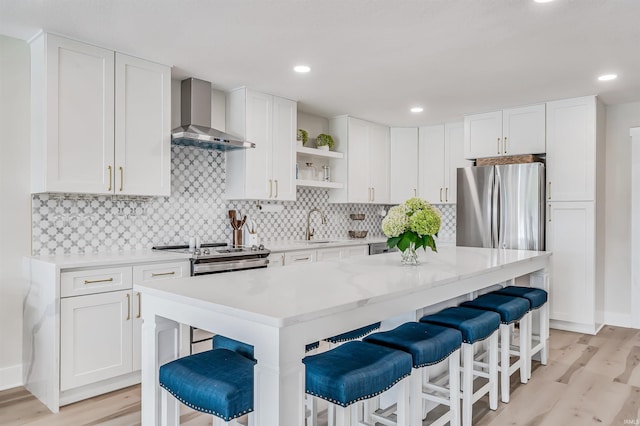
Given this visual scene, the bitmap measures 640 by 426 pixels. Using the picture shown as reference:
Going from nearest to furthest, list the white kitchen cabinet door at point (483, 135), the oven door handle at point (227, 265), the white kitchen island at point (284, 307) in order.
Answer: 1. the white kitchen island at point (284, 307)
2. the oven door handle at point (227, 265)
3. the white kitchen cabinet door at point (483, 135)

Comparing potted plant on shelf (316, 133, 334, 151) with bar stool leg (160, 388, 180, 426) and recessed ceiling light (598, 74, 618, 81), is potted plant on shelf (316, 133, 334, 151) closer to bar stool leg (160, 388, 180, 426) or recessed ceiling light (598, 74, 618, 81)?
recessed ceiling light (598, 74, 618, 81)

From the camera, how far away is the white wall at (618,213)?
15.7 feet

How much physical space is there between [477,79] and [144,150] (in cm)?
291

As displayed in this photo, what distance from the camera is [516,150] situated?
4863 millimetres

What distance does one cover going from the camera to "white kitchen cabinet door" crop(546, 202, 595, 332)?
444 cm

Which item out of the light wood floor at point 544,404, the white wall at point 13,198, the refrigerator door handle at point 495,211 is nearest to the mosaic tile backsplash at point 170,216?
the white wall at point 13,198

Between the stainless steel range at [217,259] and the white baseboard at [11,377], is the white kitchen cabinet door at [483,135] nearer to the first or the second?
the stainless steel range at [217,259]

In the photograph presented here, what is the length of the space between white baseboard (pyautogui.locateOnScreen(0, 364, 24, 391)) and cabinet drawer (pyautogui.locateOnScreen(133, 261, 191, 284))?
103 centimetres

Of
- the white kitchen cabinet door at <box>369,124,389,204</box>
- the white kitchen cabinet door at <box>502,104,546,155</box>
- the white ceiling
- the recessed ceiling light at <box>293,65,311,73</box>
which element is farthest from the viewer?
the white kitchen cabinet door at <box>369,124,389,204</box>

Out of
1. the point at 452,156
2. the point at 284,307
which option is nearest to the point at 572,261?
the point at 452,156

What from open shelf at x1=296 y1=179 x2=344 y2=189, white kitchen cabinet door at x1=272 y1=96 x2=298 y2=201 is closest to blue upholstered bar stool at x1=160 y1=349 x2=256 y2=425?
white kitchen cabinet door at x1=272 y1=96 x2=298 y2=201

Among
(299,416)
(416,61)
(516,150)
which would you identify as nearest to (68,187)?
(299,416)

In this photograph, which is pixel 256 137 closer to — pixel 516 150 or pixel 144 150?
pixel 144 150

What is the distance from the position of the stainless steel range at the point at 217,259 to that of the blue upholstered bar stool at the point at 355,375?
1.78 metres
